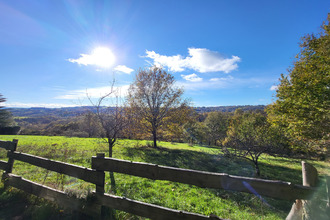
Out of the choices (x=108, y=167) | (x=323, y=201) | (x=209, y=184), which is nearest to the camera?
(x=323, y=201)

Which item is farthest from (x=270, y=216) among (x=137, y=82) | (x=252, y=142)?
(x=137, y=82)

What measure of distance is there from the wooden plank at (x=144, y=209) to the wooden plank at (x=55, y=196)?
1.00ft

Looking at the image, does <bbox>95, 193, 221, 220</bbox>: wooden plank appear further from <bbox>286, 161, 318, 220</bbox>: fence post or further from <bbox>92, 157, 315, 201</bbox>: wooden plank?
<bbox>286, 161, 318, 220</bbox>: fence post

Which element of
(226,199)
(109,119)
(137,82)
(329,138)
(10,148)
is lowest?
(226,199)

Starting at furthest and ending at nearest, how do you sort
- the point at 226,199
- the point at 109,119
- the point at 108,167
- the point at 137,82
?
1. the point at 137,82
2. the point at 109,119
3. the point at 226,199
4. the point at 108,167

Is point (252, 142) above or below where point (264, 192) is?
below

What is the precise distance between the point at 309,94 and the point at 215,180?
1549 centimetres

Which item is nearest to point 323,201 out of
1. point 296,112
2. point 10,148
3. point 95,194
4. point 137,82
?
point 95,194

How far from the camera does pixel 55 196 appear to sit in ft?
12.8

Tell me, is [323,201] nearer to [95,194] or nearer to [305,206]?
[305,206]

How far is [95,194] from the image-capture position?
3496 millimetres

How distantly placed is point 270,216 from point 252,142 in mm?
5608

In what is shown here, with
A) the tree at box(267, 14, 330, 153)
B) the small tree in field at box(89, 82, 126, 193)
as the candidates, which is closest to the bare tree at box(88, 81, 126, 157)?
the small tree in field at box(89, 82, 126, 193)

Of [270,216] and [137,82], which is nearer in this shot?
[270,216]
